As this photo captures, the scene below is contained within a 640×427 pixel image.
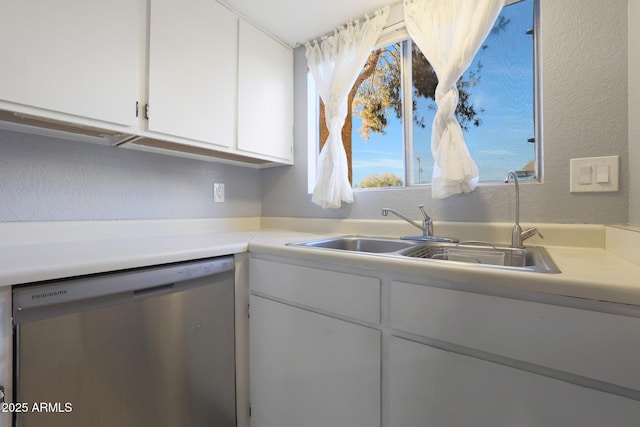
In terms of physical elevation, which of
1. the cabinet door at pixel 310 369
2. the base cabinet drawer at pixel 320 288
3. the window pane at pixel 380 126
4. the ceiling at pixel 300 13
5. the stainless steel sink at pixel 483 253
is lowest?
the cabinet door at pixel 310 369

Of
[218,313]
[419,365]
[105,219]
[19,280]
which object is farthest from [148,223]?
[419,365]

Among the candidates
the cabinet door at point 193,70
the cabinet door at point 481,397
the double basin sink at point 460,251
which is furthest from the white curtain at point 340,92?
the cabinet door at point 481,397

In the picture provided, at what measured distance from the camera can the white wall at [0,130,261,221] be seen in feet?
3.65

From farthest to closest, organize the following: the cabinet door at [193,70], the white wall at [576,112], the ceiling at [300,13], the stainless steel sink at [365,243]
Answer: the ceiling at [300,13] → the stainless steel sink at [365,243] → the cabinet door at [193,70] → the white wall at [576,112]

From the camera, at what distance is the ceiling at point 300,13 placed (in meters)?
1.51

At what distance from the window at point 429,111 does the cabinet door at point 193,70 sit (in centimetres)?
73

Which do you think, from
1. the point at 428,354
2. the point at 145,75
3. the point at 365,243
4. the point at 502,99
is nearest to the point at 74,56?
the point at 145,75

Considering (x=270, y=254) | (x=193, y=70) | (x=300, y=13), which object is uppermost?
(x=300, y=13)

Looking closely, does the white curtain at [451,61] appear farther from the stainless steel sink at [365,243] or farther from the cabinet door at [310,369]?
the cabinet door at [310,369]

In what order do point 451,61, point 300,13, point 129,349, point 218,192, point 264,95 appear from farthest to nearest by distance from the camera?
point 218,192, point 264,95, point 300,13, point 451,61, point 129,349

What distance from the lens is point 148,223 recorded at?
4.84ft

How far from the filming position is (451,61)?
1264 mm

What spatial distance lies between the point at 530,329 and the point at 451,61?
3.80ft

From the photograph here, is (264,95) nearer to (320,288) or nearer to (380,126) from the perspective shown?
(380,126)
